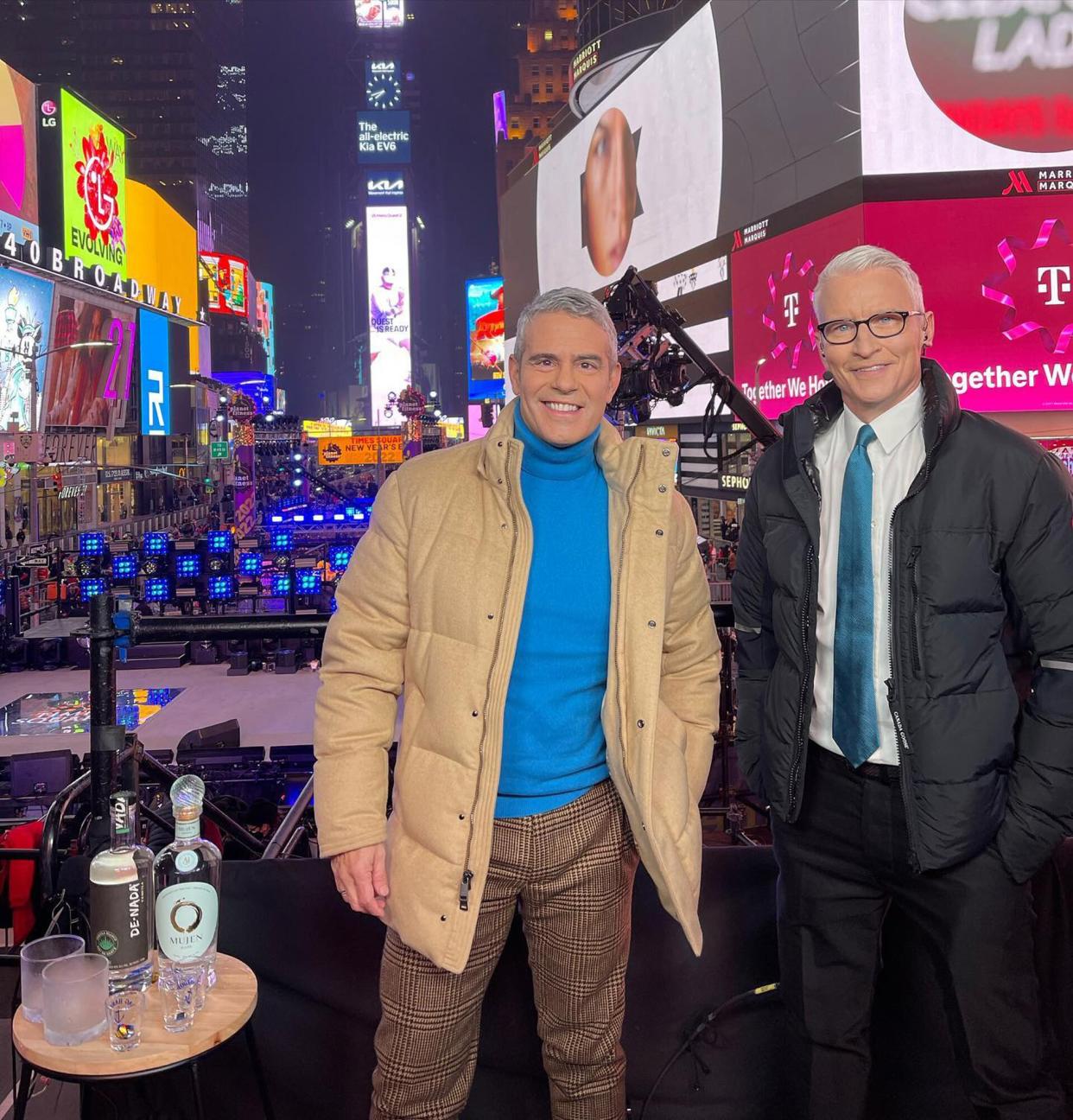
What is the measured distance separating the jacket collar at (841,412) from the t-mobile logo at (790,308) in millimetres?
15649

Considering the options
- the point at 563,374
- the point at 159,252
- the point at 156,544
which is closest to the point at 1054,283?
the point at 563,374

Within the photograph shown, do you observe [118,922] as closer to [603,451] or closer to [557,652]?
[557,652]

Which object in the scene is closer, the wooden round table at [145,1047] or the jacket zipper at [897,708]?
the wooden round table at [145,1047]

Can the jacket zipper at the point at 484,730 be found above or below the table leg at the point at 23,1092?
above

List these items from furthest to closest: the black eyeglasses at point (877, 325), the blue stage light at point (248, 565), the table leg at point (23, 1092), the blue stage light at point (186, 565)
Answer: the blue stage light at point (248, 565) < the blue stage light at point (186, 565) < the black eyeglasses at point (877, 325) < the table leg at point (23, 1092)

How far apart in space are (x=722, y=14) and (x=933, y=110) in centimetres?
547

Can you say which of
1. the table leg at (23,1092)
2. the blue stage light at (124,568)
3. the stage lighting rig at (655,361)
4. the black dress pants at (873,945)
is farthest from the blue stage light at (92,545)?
the black dress pants at (873,945)

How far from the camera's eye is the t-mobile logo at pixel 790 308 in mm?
17141

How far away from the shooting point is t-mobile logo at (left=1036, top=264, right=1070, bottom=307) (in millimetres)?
15094

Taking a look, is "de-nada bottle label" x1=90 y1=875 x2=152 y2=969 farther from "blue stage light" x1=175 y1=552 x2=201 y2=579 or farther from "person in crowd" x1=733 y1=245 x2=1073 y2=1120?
"blue stage light" x1=175 y1=552 x2=201 y2=579

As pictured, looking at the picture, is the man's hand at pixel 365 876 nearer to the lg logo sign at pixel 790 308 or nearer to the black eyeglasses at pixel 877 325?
the black eyeglasses at pixel 877 325

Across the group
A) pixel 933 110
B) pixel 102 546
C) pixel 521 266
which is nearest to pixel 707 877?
pixel 933 110

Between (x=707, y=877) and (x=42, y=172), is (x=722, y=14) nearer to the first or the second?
(x=707, y=877)

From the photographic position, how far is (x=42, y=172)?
30.7 meters
